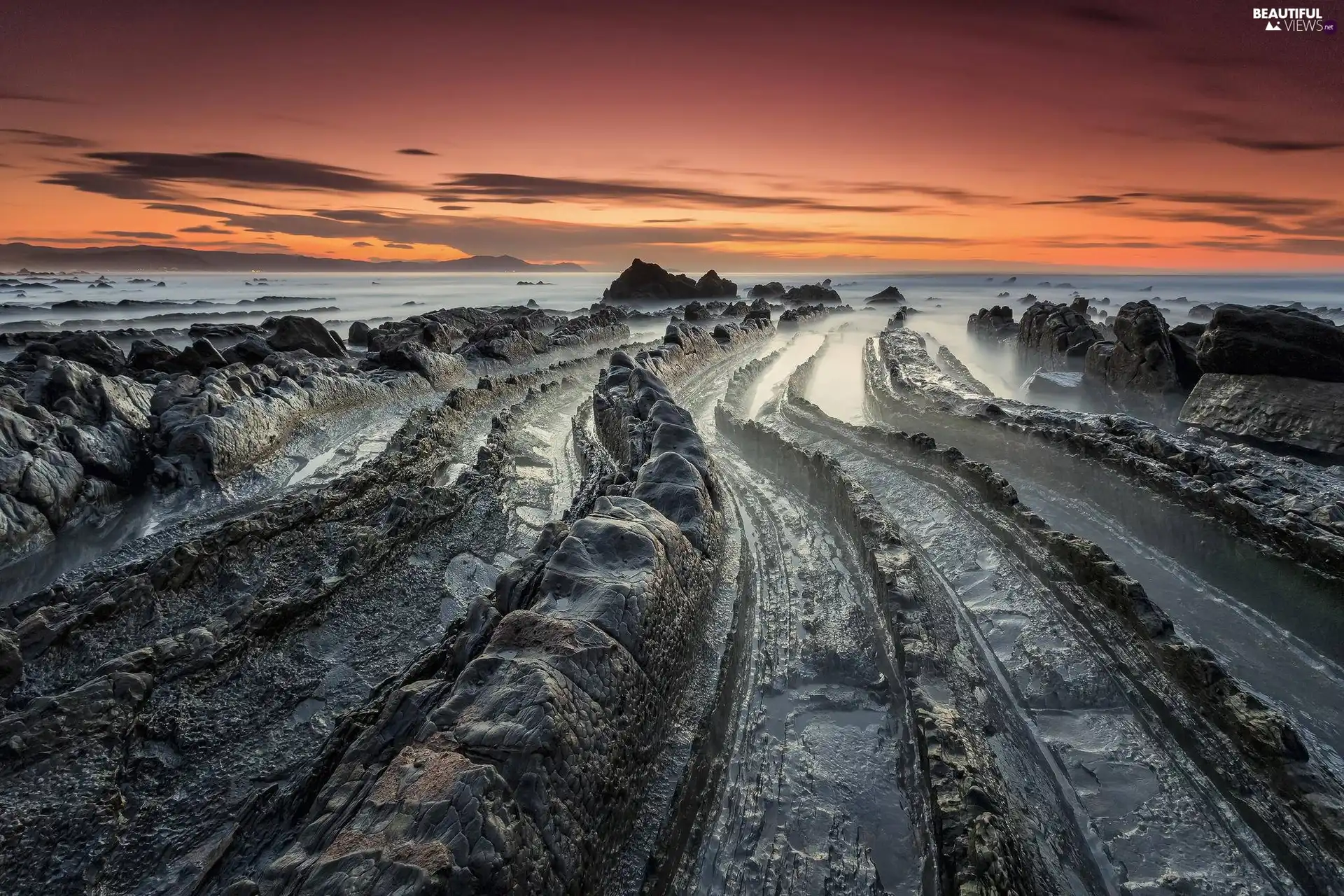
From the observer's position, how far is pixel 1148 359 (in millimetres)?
12227

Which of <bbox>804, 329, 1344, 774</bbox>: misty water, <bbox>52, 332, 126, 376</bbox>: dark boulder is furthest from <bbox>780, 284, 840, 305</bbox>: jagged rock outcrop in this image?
<bbox>804, 329, 1344, 774</bbox>: misty water

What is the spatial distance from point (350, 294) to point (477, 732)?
63576 millimetres

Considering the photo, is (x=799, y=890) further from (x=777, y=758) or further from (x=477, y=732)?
(x=477, y=732)

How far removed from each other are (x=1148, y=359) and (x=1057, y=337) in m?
6.13

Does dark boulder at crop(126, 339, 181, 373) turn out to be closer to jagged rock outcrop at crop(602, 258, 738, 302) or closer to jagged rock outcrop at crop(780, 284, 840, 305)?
jagged rock outcrop at crop(602, 258, 738, 302)

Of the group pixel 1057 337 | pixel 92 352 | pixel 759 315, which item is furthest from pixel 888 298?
pixel 92 352

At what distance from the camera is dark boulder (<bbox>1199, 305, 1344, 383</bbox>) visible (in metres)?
→ 8.78

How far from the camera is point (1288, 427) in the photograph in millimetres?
8219

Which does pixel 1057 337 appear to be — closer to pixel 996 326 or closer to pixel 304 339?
pixel 996 326

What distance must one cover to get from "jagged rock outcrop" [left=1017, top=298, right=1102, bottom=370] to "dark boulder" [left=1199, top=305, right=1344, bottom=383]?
6462 mm

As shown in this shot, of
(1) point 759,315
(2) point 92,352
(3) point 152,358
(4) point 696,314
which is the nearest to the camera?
(3) point 152,358

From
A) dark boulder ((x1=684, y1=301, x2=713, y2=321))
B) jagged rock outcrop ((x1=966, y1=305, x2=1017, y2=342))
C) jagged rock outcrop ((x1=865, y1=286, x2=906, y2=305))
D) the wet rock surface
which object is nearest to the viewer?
the wet rock surface

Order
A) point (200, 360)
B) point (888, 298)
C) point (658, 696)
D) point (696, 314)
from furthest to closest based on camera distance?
point (888, 298) → point (696, 314) → point (200, 360) → point (658, 696)

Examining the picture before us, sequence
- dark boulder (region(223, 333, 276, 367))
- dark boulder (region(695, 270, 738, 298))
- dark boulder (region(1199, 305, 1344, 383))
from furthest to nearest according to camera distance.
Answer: dark boulder (region(695, 270, 738, 298)) → dark boulder (region(223, 333, 276, 367)) → dark boulder (region(1199, 305, 1344, 383))
